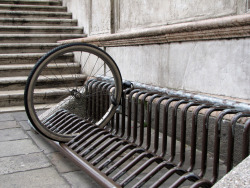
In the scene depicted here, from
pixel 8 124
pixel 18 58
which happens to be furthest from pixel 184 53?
pixel 18 58

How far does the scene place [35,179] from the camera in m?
2.90

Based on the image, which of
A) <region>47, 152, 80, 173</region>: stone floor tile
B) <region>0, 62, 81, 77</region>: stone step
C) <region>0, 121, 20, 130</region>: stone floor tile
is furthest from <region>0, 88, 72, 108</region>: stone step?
<region>47, 152, 80, 173</region>: stone floor tile

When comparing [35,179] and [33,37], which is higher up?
[33,37]

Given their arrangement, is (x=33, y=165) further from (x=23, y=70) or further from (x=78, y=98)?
(x=23, y=70)

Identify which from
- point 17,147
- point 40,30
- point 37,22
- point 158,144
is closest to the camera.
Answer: point 158,144

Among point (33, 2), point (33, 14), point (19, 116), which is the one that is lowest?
point (19, 116)

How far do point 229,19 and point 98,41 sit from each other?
3.48 meters

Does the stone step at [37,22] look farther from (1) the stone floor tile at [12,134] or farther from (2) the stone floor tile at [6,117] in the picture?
(1) the stone floor tile at [12,134]

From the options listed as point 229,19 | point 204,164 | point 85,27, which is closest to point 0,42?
point 85,27

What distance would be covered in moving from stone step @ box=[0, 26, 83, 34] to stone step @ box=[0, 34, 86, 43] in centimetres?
30

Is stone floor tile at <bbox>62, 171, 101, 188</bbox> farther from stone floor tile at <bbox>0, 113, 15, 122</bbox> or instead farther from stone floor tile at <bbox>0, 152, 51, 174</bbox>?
stone floor tile at <bbox>0, 113, 15, 122</bbox>

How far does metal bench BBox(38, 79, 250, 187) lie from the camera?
2.27 meters

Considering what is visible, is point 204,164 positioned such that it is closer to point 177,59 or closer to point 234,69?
point 234,69

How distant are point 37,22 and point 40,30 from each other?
1.33 ft
